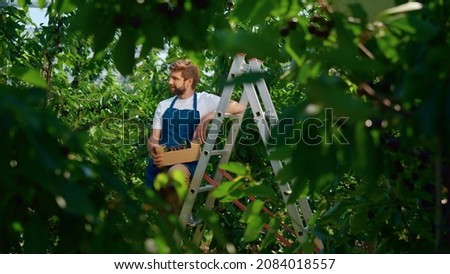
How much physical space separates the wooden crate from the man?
0.03m

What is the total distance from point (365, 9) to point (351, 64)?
19 cm

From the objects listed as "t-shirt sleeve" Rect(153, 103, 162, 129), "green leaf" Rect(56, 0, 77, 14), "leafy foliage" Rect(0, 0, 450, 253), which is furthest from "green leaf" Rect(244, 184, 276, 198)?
"t-shirt sleeve" Rect(153, 103, 162, 129)

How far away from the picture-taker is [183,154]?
5.55 m

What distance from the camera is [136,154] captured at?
22.4 ft

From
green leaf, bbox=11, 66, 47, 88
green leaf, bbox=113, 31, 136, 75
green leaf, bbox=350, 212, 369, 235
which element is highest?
green leaf, bbox=11, 66, 47, 88

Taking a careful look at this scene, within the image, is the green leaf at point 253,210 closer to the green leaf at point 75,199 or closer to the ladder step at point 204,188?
the green leaf at point 75,199

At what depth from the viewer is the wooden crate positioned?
5.53 meters

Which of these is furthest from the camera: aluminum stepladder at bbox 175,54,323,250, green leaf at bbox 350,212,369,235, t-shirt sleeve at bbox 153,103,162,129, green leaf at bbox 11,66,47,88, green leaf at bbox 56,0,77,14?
t-shirt sleeve at bbox 153,103,162,129

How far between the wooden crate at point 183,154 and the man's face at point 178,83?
0.39 meters

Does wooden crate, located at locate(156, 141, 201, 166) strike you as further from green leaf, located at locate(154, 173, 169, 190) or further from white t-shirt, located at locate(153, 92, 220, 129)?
green leaf, located at locate(154, 173, 169, 190)

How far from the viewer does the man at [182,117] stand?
5535 mm

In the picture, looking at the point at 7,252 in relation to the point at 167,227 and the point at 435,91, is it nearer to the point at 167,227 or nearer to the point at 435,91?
the point at 167,227
